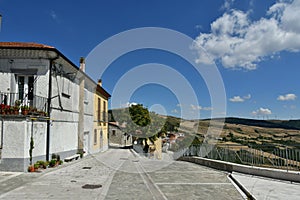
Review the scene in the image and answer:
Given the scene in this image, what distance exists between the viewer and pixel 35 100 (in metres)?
12.5

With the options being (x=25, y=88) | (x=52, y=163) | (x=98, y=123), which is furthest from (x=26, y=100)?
(x=98, y=123)

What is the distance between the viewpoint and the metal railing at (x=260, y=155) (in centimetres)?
902

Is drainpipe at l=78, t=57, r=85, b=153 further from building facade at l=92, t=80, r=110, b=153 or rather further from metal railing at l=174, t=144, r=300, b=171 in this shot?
metal railing at l=174, t=144, r=300, b=171

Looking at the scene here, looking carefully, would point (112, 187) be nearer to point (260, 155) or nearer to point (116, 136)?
point (260, 155)

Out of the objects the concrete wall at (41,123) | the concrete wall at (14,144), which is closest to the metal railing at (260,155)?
the concrete wall at (41,123)

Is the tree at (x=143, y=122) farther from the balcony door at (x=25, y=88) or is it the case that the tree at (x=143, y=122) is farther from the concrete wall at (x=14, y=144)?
the concrete wall at (x=14, y=144)

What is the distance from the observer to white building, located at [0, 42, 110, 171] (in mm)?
10734

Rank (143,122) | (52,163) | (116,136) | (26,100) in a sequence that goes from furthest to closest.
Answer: (116,136) → (143,122) → (26,100) → (52,163)

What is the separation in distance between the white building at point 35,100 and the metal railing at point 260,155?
8.75 meters

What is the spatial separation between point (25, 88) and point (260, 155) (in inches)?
454

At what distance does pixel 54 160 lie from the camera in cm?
1292

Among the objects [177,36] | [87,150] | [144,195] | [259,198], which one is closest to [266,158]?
[259,198]

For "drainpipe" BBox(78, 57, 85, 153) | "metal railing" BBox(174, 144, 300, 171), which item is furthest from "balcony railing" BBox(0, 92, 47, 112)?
"metal railing" BBox(174, 144, 300, 171)

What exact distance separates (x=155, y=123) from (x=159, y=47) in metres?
12.9
